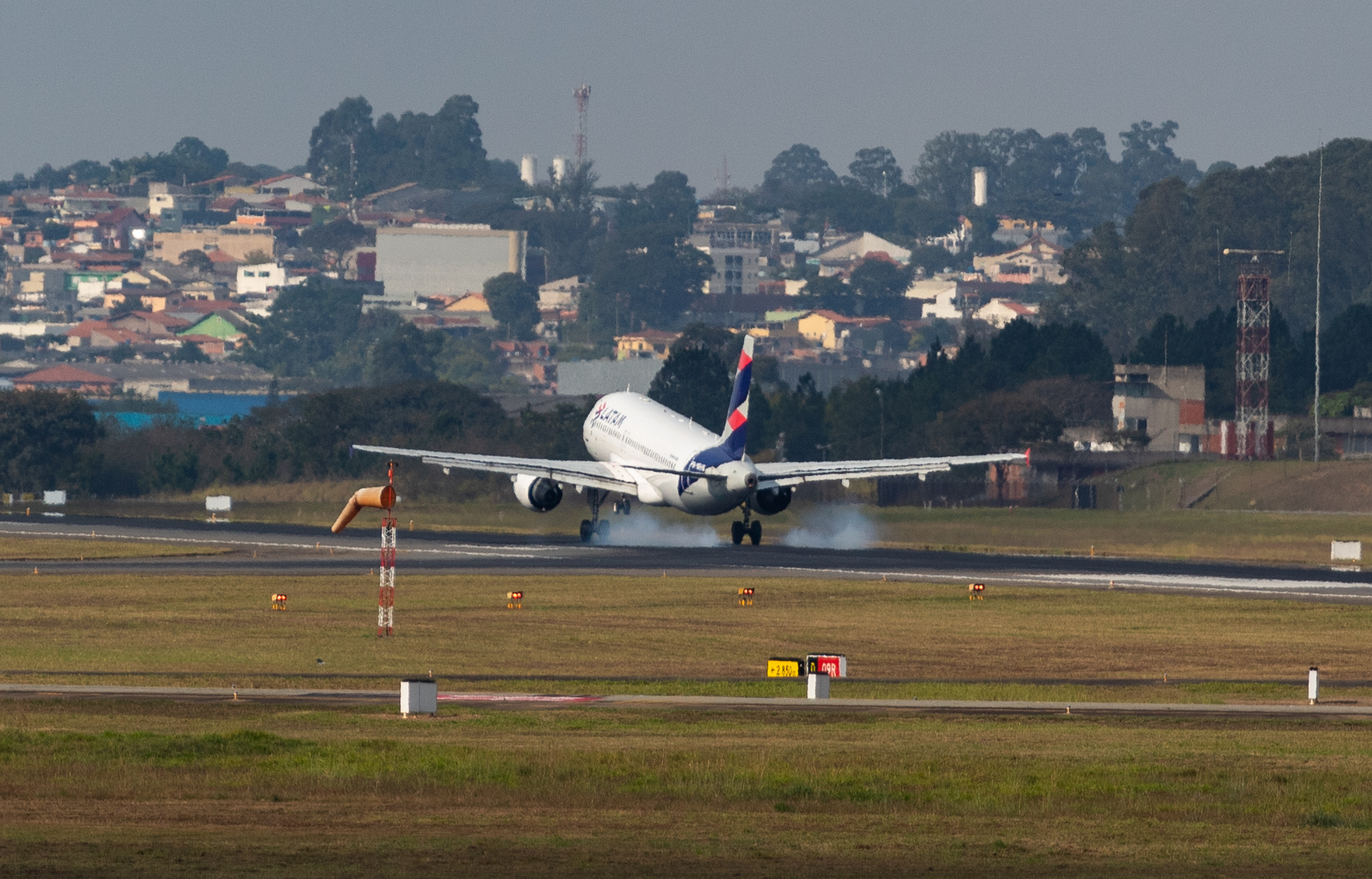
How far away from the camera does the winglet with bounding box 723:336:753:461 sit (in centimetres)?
10062

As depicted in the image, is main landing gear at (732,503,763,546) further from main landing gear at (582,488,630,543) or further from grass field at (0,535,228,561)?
grass field at (0,535,228,561)

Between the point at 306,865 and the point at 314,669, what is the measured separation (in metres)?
27.1

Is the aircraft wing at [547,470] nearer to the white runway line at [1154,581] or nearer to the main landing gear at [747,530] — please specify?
the main landing gear at [747,530]

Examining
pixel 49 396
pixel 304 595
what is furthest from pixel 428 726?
pixel 49 396

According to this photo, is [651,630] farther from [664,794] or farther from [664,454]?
[664,454]

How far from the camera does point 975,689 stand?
2121 inches

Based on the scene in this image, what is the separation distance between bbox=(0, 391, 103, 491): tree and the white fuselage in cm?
6770

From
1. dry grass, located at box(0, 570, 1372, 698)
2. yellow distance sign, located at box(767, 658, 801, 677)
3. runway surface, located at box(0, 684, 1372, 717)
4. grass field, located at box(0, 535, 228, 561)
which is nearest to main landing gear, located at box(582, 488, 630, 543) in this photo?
grass field, located at box(0, 535, 228, 561)

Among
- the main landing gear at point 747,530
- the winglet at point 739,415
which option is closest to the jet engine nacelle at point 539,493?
the main landing gear at point 747,530

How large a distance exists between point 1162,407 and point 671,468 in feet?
338

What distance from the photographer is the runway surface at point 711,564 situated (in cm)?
8975

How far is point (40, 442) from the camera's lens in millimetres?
170625

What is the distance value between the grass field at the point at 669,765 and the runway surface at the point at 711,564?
19.3m

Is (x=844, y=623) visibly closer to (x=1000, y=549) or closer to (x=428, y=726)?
(x=428, y=726)
